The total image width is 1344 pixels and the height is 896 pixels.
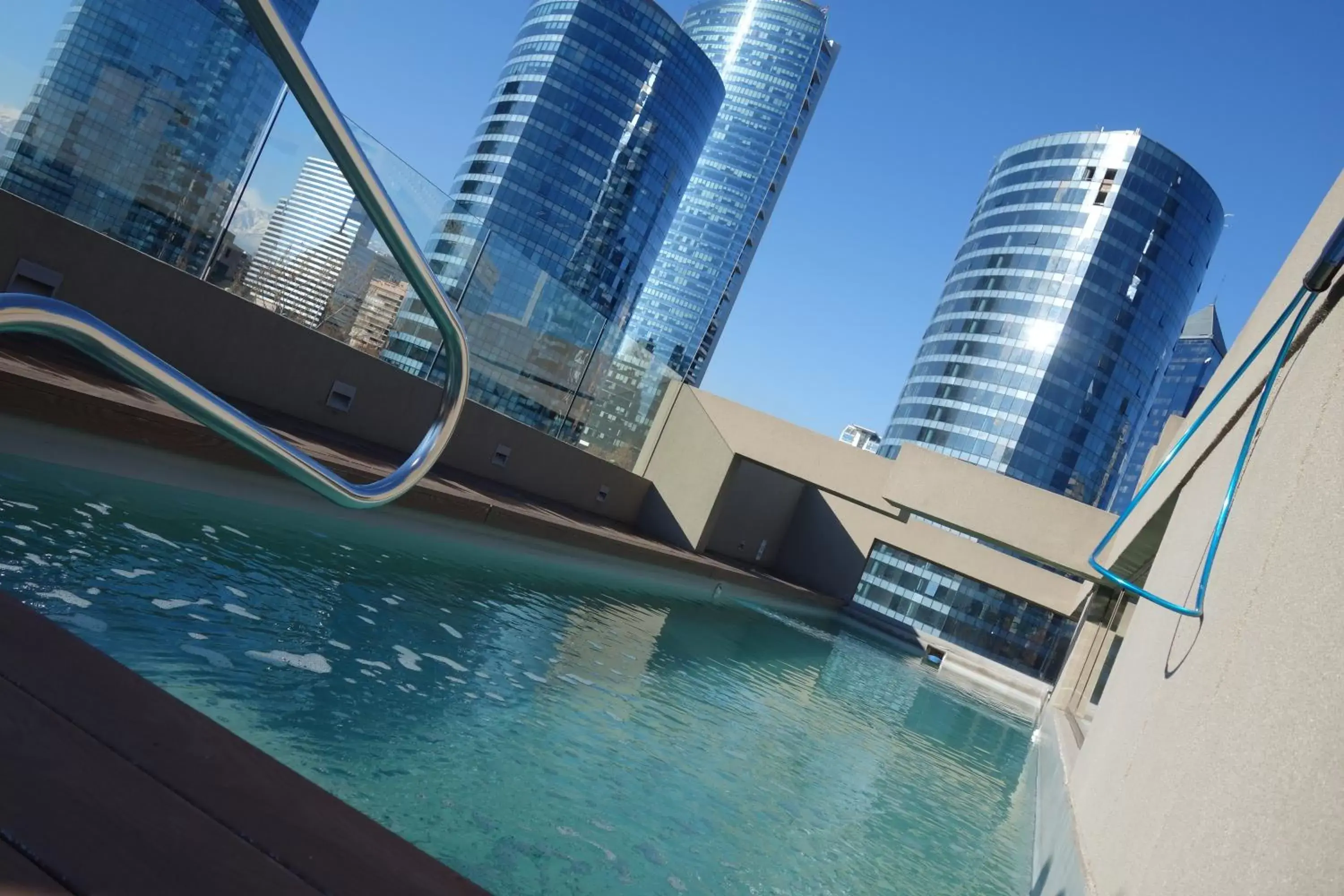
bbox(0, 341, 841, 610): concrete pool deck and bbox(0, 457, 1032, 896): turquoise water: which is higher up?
bbox(0, 341, 841, 610): concrete pool deck

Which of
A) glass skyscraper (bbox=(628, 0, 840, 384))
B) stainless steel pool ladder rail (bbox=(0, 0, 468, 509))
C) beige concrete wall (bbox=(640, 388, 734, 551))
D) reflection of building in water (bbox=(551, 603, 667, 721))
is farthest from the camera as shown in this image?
glass skyscraper (bbox=(628, 0, 840, 384))

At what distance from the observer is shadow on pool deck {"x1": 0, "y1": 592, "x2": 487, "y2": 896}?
967mm

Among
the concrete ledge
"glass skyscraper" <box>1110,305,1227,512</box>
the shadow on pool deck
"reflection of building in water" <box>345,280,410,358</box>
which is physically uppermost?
"glass skyscraper" <box>1110,305,1227,512</box>

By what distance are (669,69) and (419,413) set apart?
81178 millimetres

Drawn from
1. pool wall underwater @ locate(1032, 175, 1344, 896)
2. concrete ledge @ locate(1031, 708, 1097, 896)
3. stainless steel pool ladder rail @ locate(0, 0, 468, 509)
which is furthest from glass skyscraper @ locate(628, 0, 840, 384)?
stainless steel pool ladder rail @ locate(0, 0, 468, 509)

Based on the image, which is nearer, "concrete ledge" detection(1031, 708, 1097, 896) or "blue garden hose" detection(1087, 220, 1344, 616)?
"blue garden hose" detection(1087, 220, 1344, 616)

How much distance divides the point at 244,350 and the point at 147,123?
1962 millimetres

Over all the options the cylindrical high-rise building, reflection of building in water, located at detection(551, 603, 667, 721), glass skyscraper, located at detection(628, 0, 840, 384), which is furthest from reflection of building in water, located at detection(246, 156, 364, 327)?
glass skyscraper, located at detection(628, 0, 840, 384)

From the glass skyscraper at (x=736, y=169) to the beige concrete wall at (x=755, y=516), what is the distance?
280ft

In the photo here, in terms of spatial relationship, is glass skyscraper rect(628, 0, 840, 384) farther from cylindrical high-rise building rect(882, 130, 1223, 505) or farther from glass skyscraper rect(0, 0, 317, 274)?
glass skyscraper rect(0, 0, 317, 274)

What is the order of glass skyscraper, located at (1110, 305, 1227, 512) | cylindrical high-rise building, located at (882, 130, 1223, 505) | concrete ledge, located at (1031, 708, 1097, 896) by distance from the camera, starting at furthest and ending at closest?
1. glass skyscraper, located at (1110, 305, 1227, 512)
2. cylindrical high-rise building, located at (882, 130, 1223, 505)
3. concrete ledge, located at (1031, 708, 1097, 896)

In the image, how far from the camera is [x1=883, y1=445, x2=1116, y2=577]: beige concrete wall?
40.8 ft

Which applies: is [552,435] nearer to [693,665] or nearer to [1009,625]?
[693,665]

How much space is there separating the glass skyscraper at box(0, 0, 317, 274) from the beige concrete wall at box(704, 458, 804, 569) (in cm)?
1119
